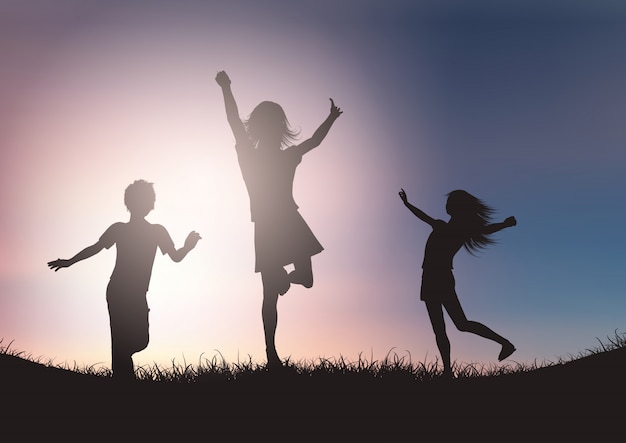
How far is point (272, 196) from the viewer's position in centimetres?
789

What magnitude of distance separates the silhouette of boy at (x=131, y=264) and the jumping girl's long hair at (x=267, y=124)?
1.45 meters

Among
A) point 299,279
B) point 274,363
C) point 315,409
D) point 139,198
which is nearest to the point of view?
point 315,409

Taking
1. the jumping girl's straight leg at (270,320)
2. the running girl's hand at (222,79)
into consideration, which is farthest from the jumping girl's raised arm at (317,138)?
the jumping girl's straight leg at (270,320)

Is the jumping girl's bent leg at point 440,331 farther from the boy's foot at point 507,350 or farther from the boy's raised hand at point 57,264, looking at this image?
the boy's raised hand at point 57,264

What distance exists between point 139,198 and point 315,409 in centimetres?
347

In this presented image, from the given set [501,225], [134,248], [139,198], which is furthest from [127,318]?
[501,225]

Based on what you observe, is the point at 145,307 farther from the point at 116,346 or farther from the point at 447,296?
the point at 447,296

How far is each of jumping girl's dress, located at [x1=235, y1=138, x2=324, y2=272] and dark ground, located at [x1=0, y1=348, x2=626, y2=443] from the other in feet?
4.47

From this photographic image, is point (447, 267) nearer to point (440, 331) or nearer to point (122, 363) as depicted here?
point (440, 331)

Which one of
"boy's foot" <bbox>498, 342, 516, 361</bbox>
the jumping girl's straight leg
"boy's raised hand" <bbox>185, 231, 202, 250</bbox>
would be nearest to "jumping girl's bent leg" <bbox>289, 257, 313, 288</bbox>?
the jumping girl's straight leg

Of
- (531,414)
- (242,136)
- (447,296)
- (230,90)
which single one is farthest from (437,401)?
(230,90)

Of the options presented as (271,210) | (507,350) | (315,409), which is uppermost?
(271,210)

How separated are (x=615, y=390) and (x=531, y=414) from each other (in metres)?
1.26

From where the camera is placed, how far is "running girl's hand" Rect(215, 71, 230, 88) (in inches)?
313
